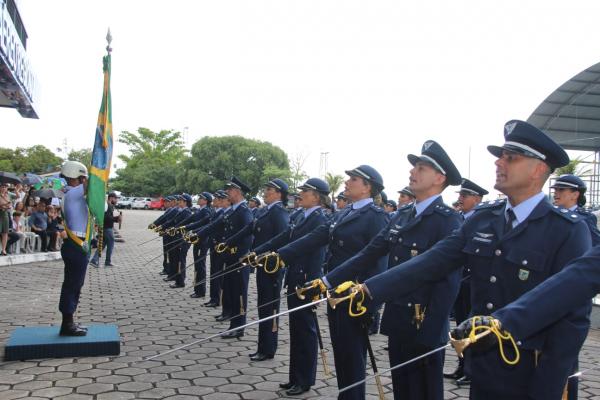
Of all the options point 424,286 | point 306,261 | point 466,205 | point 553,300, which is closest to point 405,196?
point 466,205

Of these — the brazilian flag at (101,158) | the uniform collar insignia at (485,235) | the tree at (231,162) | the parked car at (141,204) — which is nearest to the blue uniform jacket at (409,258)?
the uniform collar insignia at (485,235)

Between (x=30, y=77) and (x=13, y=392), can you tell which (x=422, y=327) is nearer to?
(x=13, y=392)

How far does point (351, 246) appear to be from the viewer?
4.54 m

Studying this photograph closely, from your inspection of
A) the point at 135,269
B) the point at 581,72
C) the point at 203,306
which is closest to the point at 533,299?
the point at 203,306

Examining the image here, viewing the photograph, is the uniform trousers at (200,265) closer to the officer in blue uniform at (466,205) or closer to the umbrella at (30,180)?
the officer in blue uniform at (466,205)

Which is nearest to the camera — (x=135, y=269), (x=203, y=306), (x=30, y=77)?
(x=203, y=306)

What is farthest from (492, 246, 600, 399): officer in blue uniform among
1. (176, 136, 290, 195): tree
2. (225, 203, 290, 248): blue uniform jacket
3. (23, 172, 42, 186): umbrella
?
(176, 136, 290, 195): tree

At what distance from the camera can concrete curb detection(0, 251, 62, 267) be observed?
14.0 meters

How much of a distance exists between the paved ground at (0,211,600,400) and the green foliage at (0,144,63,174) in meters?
53.8

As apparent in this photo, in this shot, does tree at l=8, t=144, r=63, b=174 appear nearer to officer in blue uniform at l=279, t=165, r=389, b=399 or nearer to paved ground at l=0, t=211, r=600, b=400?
paved ground at l=0, t=211, r=600, b=400

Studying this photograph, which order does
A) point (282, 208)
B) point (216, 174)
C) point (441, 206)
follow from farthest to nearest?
1. point (216, 174)
2. point (282, 208)
3. point (441, 206)

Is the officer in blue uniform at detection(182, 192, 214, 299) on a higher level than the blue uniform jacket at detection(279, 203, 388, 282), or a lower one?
lower

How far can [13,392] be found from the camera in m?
4.79

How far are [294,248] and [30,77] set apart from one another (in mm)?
16616
